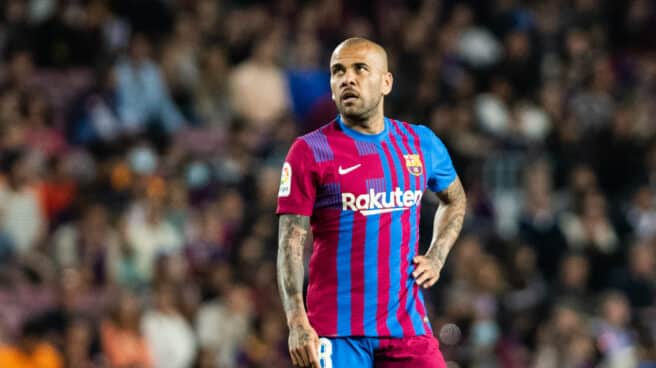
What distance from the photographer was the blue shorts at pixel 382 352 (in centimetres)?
551

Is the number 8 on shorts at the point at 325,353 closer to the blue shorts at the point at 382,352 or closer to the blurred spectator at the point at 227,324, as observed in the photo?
the blue shorts at the point at 382,352

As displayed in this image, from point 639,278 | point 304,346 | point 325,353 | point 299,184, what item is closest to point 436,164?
point 299,184

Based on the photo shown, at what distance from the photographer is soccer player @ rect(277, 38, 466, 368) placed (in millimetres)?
5508

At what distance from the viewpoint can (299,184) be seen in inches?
216

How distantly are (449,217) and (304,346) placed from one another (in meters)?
1.24

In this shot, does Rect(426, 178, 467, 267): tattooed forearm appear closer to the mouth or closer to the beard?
the beard

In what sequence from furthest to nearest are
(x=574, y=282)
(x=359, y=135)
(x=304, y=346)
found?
(x=574, y=282) < (x=359, y=135) < (x=304, y=346)

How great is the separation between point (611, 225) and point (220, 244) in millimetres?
4135

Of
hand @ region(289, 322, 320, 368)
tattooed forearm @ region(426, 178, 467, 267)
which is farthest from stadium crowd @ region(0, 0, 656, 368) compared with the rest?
hand @ region(289, 322, 320, 368)

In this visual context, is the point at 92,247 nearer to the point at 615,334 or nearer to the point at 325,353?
the point at 615,334

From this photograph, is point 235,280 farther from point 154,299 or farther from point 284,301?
point 284,301

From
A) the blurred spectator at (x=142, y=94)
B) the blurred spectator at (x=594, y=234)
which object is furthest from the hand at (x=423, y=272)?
the blurred spectator at (x=142, y=94)

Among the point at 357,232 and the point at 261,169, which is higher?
the point at 261,169

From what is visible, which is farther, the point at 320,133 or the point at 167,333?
the point at 167,333
